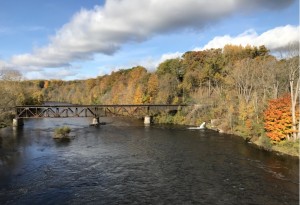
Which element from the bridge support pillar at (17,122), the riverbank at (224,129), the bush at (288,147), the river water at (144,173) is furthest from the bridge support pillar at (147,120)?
the bush at (288,147)

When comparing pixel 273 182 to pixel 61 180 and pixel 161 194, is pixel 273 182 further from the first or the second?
pixel 61 180

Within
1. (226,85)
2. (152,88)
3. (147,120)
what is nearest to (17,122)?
(147,120)

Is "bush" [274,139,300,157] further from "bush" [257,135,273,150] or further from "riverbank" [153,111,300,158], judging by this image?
"bush" [257,135,273,150]

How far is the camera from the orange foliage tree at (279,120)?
140 ft

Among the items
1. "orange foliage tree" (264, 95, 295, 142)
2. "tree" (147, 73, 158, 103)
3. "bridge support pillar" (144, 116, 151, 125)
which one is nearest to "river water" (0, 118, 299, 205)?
"orange foliage tree" (264, 95, 295, 142)

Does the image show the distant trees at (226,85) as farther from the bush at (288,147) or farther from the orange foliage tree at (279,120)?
the bush at (288,147)

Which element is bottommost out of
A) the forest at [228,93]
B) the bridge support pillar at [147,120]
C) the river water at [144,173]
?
the river water at [144,173]

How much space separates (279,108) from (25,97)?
84.7 metres

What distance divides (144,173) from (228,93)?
1932 inches

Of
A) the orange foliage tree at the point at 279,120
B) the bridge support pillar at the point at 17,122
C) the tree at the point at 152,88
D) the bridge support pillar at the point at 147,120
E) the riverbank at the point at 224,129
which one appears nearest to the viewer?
the riverbank at the point at 224,129

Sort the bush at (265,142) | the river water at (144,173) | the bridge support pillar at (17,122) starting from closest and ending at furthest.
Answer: the river water at (144,173)
the bush at (265,142)
the bridge support pillar at (17,122)

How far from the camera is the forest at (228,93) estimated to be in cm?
4378

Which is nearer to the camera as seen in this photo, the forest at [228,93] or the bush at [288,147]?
the bush at [288,147]

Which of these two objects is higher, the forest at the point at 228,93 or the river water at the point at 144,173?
the forest at the point at 228,93
